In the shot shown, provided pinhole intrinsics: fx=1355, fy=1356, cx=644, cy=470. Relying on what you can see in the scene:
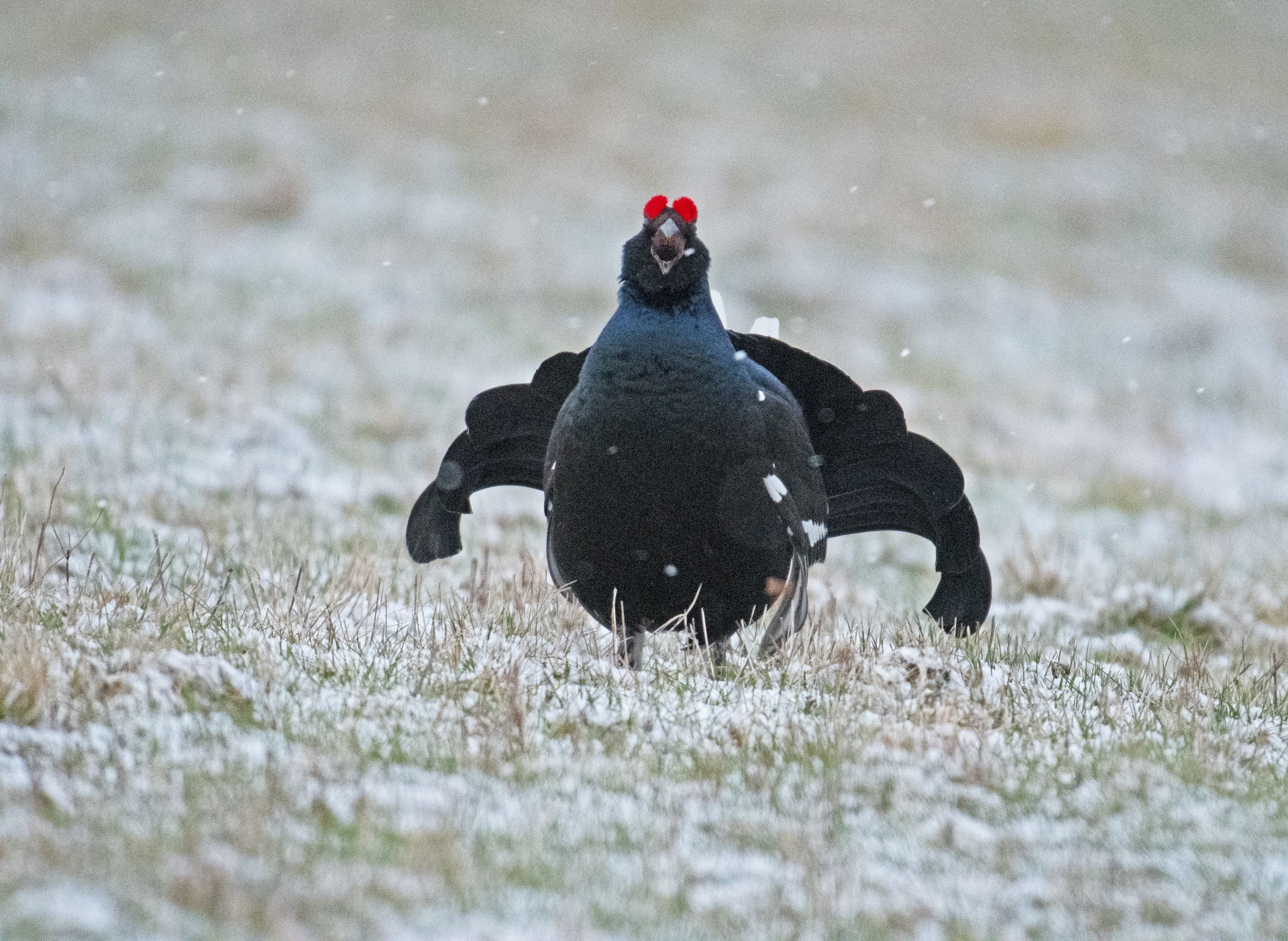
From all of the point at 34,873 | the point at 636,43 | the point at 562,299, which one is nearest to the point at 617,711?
the point at 34,873

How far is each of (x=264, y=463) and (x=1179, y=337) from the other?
11109mm

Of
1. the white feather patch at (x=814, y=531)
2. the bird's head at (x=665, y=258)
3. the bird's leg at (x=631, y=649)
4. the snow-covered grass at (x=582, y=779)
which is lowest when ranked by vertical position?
the snow-covered grass at (x=582, y=779)

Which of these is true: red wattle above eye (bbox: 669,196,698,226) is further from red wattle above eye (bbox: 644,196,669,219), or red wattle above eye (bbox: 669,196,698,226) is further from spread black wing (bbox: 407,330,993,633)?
spread black wing (bbox: 407,330,993,633)

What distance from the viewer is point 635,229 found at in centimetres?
1708

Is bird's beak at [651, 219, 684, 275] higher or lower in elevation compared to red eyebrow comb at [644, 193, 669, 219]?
lower

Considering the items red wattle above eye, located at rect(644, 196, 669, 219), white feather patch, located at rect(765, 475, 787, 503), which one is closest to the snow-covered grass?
white feather patch, located at rect(765, 475, 787, 503)

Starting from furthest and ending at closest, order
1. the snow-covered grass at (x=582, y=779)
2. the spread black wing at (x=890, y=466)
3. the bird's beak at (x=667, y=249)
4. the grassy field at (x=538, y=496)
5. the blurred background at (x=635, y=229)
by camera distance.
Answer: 1. the blurred background at (x=635, y=229)
2. the spread black wing at (x=890, y=466)
3. the bird's beak at (x=667, y=249)
4. the grassy field at (x=538, y=496)
5. the snow-covered grass at (x=582, y=779)

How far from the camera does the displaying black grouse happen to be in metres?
3.94

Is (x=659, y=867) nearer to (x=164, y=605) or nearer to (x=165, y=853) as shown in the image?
(x=165, y=853)

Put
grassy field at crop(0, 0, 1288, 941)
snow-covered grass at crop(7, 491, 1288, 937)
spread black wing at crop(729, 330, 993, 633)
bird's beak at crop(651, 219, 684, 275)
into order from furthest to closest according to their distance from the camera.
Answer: spread black wing at crop(729, 330, 993, 633) → bird's beak at crop(651, 219, 684, 275) → grassy field at crop(0, 0, 1288, 941) → snow-covered grass at crop(7, 491, 1288, 937)

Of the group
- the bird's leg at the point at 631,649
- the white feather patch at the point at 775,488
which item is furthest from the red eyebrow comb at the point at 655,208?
the bird's leg at the point at 631,649

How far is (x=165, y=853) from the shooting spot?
2.53 meters

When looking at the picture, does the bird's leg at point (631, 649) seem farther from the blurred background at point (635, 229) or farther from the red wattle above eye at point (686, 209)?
the blurred background at point (635, 229)

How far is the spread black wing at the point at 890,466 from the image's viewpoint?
4.75 metres
